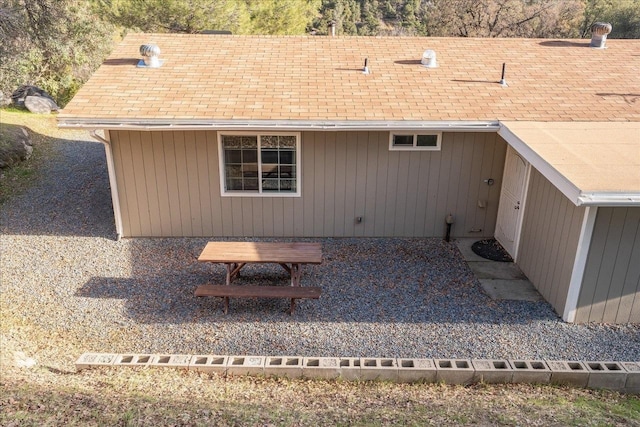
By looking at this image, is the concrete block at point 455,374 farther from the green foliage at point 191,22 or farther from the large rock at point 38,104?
the large rock at point 38,104

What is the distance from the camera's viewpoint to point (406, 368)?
17.4ft

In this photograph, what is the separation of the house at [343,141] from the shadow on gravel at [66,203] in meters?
1.15

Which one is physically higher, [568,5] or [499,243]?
[568,5]

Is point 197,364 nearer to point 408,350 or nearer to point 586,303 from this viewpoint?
point 408,350

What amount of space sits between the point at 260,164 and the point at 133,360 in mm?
4302

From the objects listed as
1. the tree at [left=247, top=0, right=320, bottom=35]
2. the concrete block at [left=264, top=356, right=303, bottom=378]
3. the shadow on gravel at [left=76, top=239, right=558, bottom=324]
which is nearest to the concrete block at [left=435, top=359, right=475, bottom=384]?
the shadow on gravel at [left=76, top=239, right=558, bottom=324]

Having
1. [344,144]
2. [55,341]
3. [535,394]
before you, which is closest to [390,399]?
[535,394]

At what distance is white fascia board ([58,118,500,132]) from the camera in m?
7.95

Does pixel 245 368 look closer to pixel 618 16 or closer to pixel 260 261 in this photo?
pixel 260 261

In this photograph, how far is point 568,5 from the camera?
2739cm

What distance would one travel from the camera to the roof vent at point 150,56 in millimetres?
9484

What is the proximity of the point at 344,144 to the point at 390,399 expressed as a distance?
4.87 m

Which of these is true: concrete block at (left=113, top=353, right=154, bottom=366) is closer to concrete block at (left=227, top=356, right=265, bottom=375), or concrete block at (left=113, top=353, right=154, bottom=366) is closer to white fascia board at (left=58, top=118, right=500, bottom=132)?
concrete block at (left=227, top=356, right=265, bottom=375)

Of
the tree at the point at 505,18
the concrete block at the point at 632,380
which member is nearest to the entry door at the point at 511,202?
the concrete block at the point at 632,380
